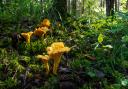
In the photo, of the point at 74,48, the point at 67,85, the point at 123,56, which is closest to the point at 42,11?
the point at 74,48

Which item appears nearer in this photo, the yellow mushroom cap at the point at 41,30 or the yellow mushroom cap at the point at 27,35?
the yellow mushroom cap at the point at 27,35

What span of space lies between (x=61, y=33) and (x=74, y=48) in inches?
23.9

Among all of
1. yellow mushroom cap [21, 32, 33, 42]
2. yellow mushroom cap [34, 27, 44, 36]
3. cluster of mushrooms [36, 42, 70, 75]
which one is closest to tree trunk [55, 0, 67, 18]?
yellow mushroom cap [34, 27, 44, 36]

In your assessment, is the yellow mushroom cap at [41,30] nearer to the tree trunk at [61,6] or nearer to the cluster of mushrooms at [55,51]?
the cluster of mushrooms at [55,51]

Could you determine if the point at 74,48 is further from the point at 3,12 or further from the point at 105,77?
the point at 3,12

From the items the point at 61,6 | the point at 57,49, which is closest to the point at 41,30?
the point at 57,49

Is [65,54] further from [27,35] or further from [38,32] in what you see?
[27,35]

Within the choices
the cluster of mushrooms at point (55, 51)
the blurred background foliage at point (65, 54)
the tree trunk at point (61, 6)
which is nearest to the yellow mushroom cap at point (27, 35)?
→ the blurred background foliage at point (65, 54)

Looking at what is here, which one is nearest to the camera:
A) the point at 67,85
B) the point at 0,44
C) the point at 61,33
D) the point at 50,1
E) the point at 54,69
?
the point at 67,85

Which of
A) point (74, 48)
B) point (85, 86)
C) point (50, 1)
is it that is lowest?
point (85, 86)

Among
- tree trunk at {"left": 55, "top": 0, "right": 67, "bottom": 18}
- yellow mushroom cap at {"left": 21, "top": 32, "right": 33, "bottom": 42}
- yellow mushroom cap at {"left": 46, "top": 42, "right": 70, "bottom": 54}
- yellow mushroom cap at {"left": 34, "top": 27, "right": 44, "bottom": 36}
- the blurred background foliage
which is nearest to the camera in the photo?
yellow mushroom cap at {"left": 46, "top": 42, "right": 70, "bottom": 54}

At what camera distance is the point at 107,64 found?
3.78m

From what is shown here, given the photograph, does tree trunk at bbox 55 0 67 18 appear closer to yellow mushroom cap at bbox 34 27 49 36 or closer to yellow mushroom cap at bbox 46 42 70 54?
yellow mushroom cap at bbox 34 27 49 36

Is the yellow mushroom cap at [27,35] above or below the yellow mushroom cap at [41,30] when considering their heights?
below
